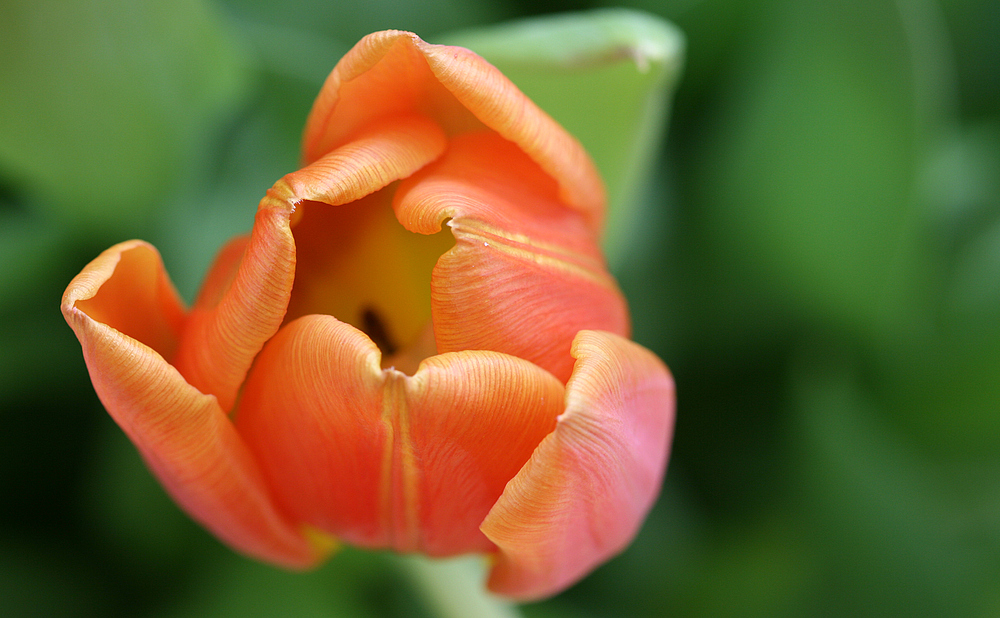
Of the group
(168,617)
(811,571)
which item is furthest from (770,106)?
(168,617)

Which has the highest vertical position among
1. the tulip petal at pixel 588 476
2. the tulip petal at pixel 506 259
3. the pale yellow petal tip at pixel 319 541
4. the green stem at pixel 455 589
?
the tulip petal at pixel 506 259

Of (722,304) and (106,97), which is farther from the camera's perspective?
(722,304)

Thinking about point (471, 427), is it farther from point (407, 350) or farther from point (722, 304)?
point (722, 304)

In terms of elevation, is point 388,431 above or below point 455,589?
above

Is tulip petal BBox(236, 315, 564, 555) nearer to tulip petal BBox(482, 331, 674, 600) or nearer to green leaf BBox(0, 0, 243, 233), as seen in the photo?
tulip petal BBox(482, 331, 674, 600)

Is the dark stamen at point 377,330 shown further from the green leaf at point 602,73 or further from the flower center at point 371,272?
the green leaf at point 602,73

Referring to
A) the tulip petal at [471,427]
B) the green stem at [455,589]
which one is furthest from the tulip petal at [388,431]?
the green stem at [455,589]

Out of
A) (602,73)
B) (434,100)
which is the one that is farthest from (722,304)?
(434,100)

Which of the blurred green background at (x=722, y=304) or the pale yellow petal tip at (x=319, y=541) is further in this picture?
the blurred green background at (x=722, y=304)
